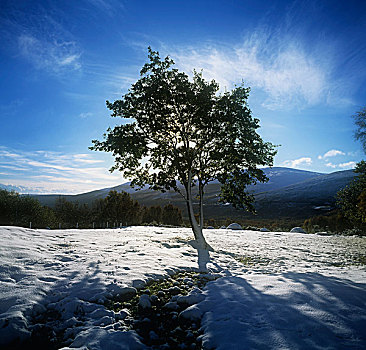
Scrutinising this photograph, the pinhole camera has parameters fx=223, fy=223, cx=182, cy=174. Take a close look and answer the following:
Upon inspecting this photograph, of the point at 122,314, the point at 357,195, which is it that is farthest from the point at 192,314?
the point at 357,195

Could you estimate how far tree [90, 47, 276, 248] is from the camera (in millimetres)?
12688

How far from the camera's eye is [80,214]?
56938 millimetres

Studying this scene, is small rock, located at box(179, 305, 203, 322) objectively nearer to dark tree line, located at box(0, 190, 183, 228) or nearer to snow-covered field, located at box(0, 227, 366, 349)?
snow-covered field, located at box(0, 227, 366, 349)

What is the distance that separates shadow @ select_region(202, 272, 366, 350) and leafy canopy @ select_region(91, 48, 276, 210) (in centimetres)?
815

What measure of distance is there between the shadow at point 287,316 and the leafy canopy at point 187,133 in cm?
815

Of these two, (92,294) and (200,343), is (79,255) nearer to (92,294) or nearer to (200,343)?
(92,294)

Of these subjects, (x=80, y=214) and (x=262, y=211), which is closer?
(x=80, y=214)

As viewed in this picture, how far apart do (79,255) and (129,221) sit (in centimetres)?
3832

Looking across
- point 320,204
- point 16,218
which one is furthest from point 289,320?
point 320,204

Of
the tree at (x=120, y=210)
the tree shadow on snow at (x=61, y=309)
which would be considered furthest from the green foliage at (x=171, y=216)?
the tree shadow on snow at (x=61, y=309)

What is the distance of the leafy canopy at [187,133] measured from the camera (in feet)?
41.6

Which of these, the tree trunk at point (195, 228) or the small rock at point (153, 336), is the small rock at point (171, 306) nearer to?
the small rock at point (153, 336)

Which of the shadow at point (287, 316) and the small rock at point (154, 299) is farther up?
the shadow at point (287, 316)

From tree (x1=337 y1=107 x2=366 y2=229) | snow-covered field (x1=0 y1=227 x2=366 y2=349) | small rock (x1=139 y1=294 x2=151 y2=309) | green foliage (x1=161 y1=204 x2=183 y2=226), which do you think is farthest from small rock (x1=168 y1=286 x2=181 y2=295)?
green foliage (x1=161 y1=204 x2=183 y2=226)
